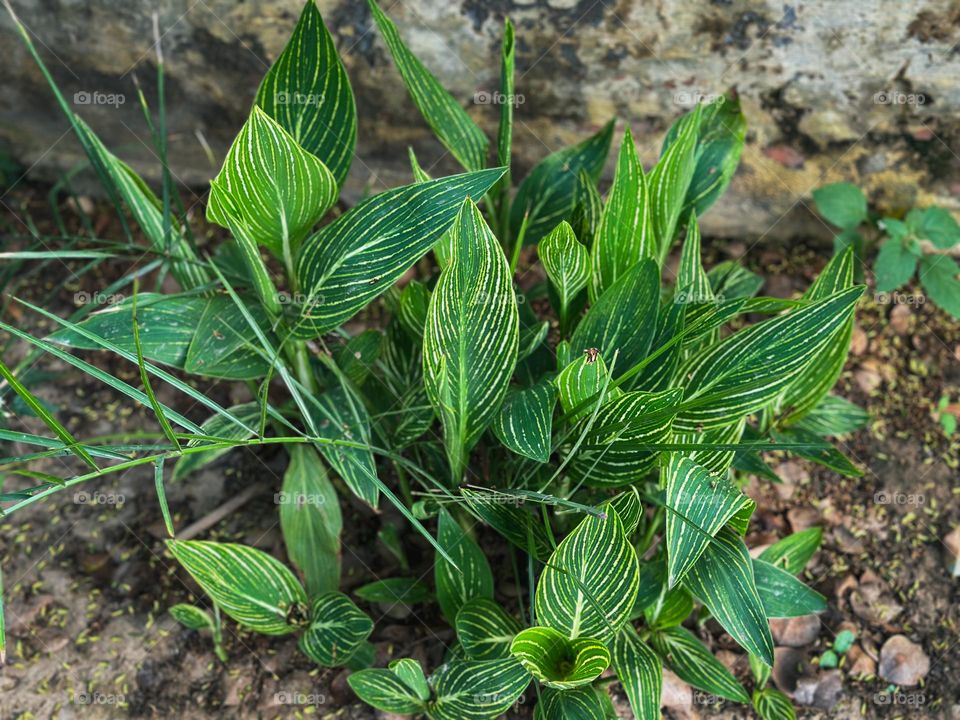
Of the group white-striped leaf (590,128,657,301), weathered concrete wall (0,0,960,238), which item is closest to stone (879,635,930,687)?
white-striped leaf (590,128,657,301)

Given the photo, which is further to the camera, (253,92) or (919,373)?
(253,92)

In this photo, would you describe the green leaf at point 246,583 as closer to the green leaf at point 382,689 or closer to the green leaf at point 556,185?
the green leaf at point 382,689

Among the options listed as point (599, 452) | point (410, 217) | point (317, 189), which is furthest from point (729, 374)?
point (317, 189)

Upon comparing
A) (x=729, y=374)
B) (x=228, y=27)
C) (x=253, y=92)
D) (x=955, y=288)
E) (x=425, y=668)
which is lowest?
(x=425, y=668)

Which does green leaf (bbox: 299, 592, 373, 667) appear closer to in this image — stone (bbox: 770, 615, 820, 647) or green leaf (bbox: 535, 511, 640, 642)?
green leaf (bbox: 535, 511, 640, 642)

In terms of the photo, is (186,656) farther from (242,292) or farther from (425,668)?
(242,292)

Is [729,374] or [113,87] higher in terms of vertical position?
[113,87]
